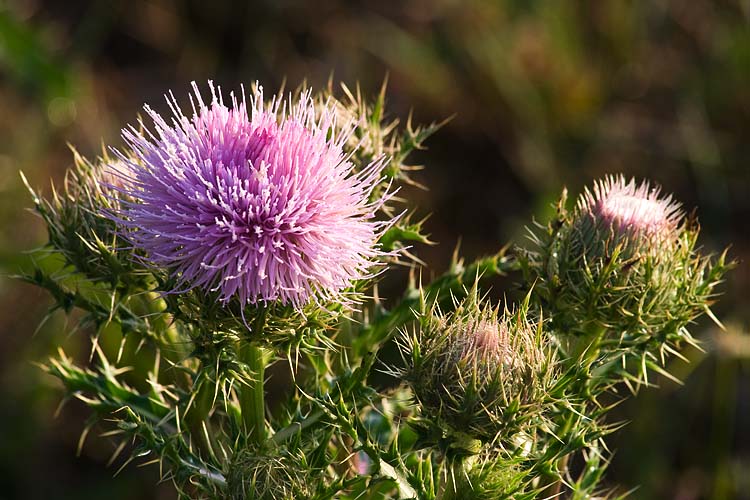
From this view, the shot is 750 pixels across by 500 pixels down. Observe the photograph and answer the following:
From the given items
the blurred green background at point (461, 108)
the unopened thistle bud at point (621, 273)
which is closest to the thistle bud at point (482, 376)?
the unopened thistle bud at point (621, 273)

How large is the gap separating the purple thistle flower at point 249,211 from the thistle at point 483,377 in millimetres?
325

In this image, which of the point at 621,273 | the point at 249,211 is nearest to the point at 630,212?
Result: the point at 621,273

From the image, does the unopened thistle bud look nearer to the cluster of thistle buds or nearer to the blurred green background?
the cluster of thistle buds

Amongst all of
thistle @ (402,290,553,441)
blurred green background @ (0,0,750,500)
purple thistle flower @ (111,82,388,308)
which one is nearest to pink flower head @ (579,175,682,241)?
thistle @ (402,290,553,441)

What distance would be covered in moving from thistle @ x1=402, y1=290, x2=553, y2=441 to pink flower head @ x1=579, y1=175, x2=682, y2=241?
2.07ft

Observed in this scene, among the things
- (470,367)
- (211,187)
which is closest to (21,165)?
(211,187)

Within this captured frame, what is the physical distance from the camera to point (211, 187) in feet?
8.04

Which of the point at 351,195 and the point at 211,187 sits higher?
A: the point at 351,195

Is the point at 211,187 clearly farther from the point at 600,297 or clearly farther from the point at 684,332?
the point at 684,332

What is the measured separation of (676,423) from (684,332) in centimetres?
283

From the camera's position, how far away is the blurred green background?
18.3 ft

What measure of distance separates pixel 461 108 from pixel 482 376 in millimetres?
5138

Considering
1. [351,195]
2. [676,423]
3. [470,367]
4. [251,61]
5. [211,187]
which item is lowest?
[470,367]

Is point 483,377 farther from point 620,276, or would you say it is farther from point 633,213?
point 633,213
